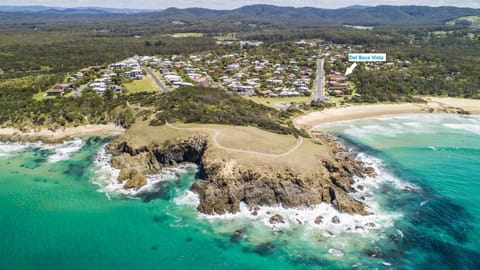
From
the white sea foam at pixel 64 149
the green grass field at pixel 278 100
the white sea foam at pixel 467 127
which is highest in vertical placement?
the green grass field at pixel 278 100

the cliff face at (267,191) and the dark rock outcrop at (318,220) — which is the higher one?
the cliff face at (267,191)

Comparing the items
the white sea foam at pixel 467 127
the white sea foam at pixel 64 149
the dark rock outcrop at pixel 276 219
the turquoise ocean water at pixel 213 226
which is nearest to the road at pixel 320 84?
the white sea foam at pixel 467 127

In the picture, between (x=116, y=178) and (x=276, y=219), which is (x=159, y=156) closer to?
(x=116, y=178)

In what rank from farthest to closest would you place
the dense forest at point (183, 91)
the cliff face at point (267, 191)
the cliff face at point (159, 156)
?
1. the dense forest at point (183, 91)
2. the cliff face at point (159, 156)
3. the cliff face at point (267, 191)

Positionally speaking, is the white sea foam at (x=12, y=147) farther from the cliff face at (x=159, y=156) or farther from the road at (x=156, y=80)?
the road at (x=156, y=80)

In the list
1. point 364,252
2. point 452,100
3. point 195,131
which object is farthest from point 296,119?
point 452,100

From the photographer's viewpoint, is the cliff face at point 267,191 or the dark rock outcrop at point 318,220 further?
the cliff face at point 267,191

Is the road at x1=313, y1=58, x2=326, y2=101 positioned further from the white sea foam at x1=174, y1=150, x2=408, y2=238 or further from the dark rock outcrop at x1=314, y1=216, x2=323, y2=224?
the dark rock outcrop at x1=314, y1=216, x2=323, y2=224

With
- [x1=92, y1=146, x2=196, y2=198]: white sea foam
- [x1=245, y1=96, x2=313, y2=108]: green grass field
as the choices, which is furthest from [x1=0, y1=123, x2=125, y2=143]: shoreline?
[x1=245, y1=96, x2=313, y2=108]: green grass field
